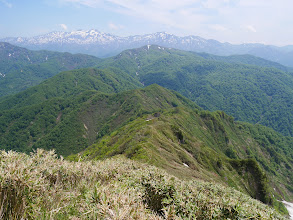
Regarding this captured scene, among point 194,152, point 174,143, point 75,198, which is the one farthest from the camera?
point 194,152

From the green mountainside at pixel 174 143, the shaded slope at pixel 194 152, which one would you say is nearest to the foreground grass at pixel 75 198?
the shaded slope at pixel 194 152

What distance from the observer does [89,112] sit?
199500mm

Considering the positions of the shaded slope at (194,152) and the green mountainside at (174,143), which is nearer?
the shaded slope at (194,152)

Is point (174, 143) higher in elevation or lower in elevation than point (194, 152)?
higher

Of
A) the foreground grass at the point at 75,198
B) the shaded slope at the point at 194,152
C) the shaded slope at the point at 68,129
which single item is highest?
the foreground grass at the point at 75,198

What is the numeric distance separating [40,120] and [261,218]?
228 m

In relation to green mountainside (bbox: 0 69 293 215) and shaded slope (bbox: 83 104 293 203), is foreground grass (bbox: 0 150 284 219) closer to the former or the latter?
shaded slope (bbox: 83 104 293 203)

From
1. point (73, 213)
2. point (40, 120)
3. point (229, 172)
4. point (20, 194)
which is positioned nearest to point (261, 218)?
point (73, 213)

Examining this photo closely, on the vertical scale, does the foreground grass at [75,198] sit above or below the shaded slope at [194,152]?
above

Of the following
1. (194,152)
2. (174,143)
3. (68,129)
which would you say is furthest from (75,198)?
(68,129)

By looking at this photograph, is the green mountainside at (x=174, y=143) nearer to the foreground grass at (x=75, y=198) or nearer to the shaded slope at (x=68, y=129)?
the shaded slope at (x=68, y=129)

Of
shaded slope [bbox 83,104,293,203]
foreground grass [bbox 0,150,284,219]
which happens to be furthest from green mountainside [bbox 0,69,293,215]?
foreground grass [bbox 0,150,284,219]

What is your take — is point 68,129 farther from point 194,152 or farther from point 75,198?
point 75,198

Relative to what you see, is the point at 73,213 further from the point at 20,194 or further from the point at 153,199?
the point at 153,199
